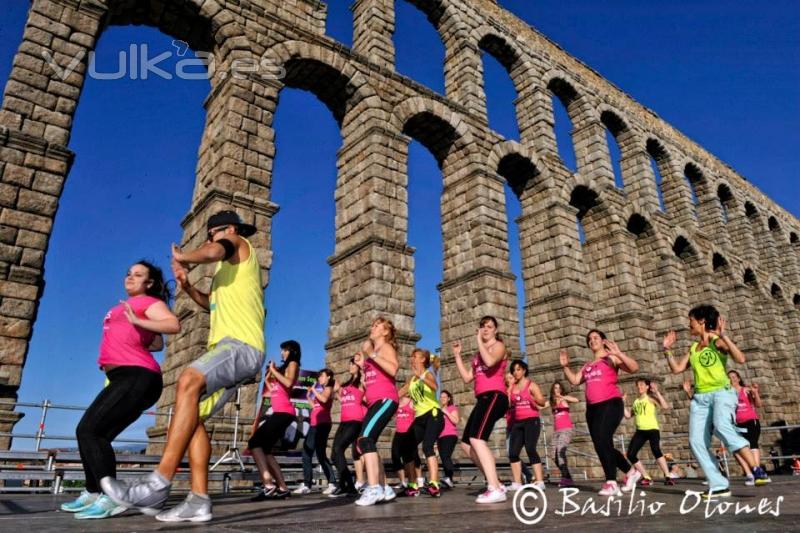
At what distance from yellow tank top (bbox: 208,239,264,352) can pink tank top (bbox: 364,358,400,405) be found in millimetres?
1599

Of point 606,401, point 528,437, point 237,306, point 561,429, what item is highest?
point 237,306

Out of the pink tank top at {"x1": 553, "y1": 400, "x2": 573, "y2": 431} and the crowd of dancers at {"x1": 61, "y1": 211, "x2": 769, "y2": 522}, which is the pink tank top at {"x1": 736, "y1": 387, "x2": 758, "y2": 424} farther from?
the pink tank top at {"x1": 553, "y1": 400, "x2": 573, "y2": 431}

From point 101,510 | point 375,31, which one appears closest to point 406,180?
point 375,31

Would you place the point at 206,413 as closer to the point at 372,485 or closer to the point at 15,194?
the point at 372,485

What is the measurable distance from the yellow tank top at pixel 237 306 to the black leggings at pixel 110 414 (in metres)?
0.53

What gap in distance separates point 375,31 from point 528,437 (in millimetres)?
11056

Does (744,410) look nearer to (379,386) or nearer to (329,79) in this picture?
(379,386)

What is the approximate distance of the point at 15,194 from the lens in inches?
307

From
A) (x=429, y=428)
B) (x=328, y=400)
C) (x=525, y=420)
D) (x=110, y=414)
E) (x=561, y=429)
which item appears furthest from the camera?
(x=561, y=429)

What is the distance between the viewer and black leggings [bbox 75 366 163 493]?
332 centimetres

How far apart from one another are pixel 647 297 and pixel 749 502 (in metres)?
17.0

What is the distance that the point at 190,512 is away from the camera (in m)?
3.04

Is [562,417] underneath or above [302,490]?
above

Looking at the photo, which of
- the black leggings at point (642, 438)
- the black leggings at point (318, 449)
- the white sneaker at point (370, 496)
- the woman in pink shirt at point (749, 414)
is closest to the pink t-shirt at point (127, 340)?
the white sneaker at point (370, 496)
